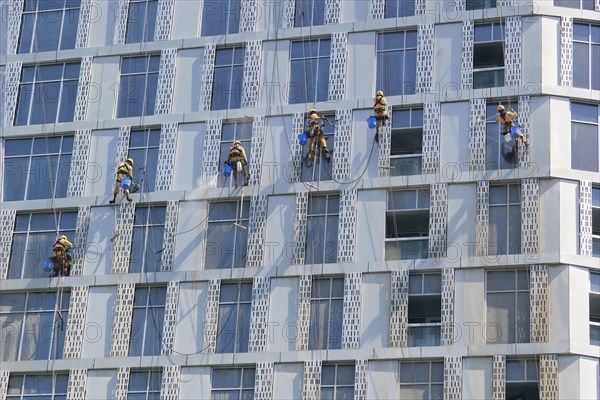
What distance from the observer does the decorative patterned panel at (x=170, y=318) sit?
173ft

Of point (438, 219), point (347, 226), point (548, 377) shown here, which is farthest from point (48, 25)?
point (548, 377)

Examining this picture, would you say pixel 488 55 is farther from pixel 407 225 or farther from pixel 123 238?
pixel 123 238

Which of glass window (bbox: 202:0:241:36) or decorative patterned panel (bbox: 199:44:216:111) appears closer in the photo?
decorative patterned panel (bbox: 199:44:216:111)

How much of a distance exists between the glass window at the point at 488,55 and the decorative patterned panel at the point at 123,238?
1162 centimetres

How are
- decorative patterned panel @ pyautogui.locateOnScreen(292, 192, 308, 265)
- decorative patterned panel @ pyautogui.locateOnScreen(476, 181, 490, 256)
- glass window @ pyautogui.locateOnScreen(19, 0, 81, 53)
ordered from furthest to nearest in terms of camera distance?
1. glass window @ pyautogui.locateOnScreen(19, 0, 81, 53)
2. decorative patterned panel @ pyautogui.locateOnScreen(292, 192, 308, 265)
3. decorative patterned panel @ pyautogui.locateOnScreen(476, 181, 490, 256)

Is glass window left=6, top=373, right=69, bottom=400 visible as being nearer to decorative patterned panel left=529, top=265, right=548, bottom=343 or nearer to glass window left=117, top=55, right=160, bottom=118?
glass window left=117, top=55, right=160, bottom=118

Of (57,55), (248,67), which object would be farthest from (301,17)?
(57,55)

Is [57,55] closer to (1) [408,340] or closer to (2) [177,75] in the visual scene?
(2) [177,75]

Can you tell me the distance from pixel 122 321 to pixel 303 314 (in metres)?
5.75

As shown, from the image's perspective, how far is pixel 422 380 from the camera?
5047 centimetres

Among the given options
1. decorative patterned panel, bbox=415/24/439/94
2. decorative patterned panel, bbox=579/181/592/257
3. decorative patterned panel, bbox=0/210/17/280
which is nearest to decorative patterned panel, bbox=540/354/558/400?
decorative patterned panel, bbox=579/181/592/257

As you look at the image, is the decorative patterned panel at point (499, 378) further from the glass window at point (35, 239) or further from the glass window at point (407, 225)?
the glass window at point (35, 239)

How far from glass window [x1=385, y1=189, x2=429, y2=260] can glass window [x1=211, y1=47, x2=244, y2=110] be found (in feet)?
21.2

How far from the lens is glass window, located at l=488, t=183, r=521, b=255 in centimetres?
5131
